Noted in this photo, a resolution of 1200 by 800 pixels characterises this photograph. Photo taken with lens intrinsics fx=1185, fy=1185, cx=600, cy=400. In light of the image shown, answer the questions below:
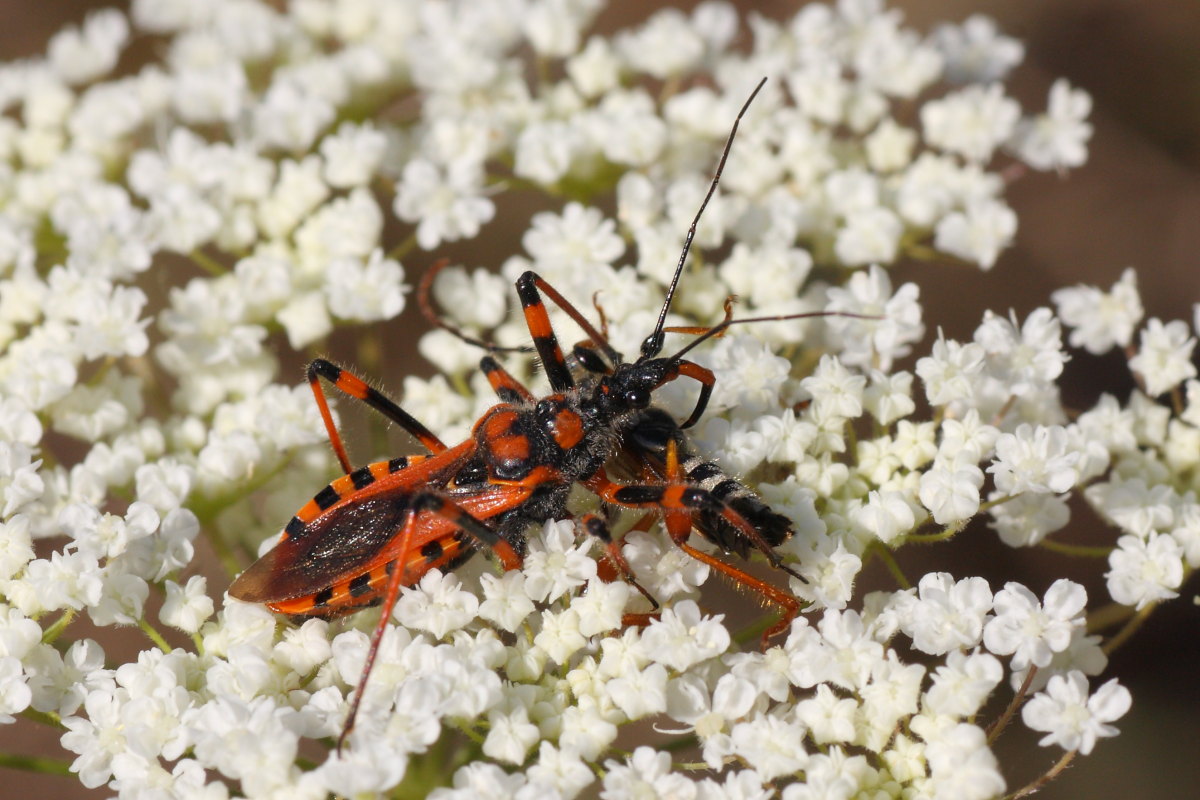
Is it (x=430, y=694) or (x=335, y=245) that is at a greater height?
(x=335, y=245)

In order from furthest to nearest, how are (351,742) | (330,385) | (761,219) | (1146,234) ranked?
(1146,234) → (761,219) → (330,385) → (351,742)

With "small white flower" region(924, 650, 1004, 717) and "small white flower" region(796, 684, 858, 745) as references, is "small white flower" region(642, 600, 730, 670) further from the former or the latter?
"small white flower" region(924, 650, 1004, 717)

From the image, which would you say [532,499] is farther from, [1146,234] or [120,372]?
[1146,234]

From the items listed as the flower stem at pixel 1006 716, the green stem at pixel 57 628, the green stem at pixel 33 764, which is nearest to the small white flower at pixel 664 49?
the flower stem at pixel 1006 716

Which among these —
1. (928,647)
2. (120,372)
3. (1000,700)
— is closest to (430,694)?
(928,647)

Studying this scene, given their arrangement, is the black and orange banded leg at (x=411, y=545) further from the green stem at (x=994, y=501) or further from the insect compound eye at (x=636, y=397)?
the green stem at (x=994, y=501)

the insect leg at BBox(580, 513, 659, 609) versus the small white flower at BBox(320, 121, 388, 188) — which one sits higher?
the small white flower at BBox(320, 121, 388, 188)

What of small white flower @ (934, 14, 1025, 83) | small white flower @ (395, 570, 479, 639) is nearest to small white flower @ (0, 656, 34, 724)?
small white flower @ (395, 570, 479, 639)

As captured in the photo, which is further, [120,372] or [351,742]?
[120,372]
